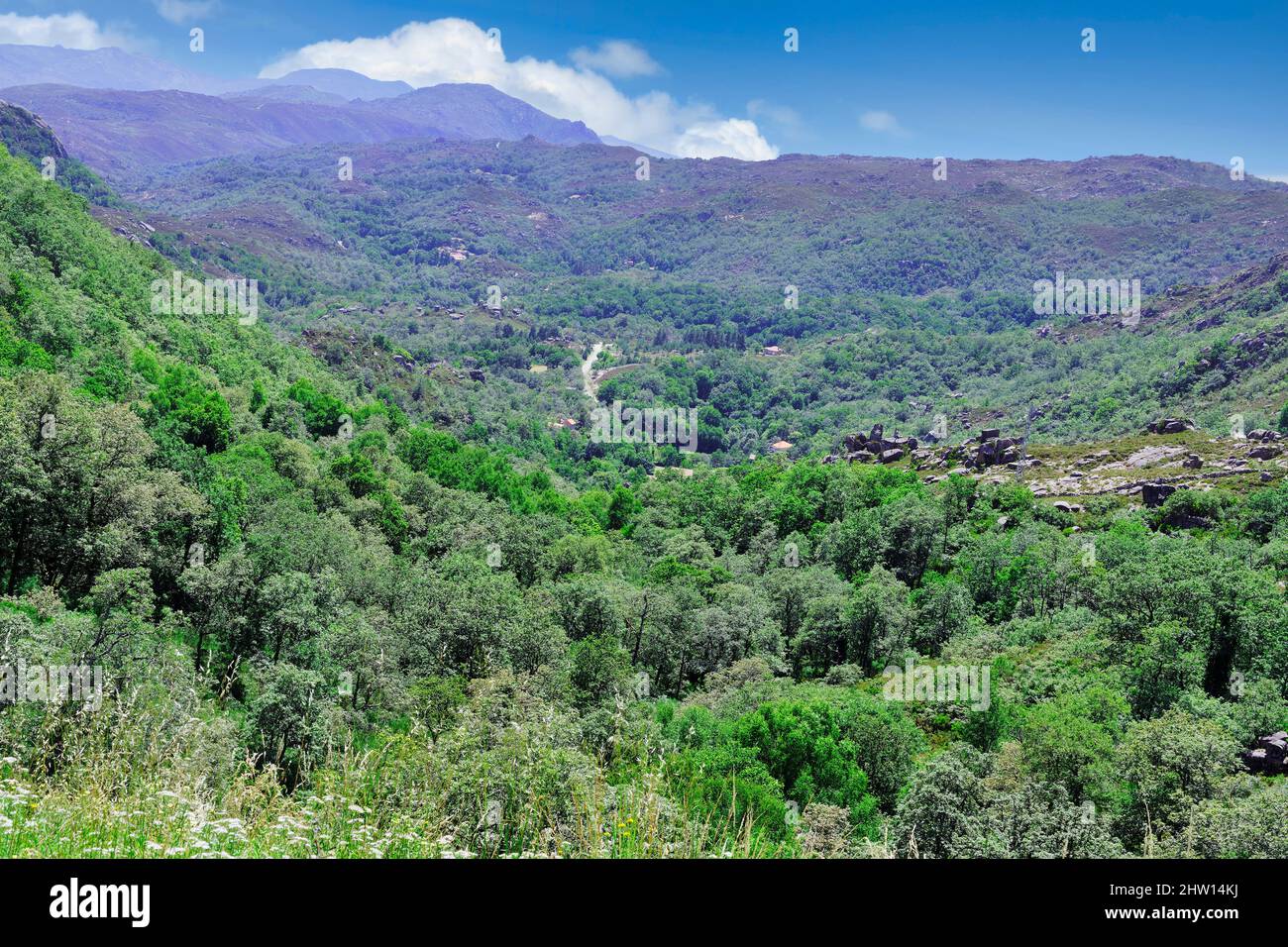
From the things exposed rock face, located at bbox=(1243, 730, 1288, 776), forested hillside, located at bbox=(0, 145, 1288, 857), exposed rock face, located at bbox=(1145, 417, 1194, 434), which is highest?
exposed rock face, located at bbox=(1145, 417, 1194, 434)

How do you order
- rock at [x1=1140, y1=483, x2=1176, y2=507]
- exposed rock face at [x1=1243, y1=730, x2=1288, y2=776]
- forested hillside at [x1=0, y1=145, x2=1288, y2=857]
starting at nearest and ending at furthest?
1. forested hillside at [x1=0, y1=145, x2=1288, y2=857]
2. exposed rock face at [x1=1243, y1=730, x2=1288, y2=776]
3. rock at [x1=1140, y1=483, x2=1176, y2=507]

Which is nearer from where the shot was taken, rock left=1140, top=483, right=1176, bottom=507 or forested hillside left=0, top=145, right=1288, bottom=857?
forested hillside left=0, top=145, right=1288, bottom=857

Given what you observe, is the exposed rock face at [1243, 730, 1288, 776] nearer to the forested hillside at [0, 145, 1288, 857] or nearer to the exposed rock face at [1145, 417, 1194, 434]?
the forested hillside at [0, 145, 1288, 857]

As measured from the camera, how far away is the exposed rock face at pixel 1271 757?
25703mm

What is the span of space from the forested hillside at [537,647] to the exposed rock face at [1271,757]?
0.81 metres

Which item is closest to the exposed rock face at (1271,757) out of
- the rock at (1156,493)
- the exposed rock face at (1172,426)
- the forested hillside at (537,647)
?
the forested hillside at (537,647)

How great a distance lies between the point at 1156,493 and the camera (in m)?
65.9

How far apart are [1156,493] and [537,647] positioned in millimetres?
56064

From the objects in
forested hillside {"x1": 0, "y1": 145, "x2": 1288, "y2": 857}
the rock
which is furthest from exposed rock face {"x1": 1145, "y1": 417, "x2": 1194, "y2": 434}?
the rock

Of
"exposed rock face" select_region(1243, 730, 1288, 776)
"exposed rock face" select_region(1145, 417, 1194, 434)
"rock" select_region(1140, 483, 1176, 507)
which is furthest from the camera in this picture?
"exposed rock face" select_region(1145, 417, 1194, 434)

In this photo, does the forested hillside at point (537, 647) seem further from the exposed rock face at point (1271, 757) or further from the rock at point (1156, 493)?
the rock at point (1156, 493)

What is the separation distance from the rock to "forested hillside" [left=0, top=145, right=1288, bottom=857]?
11.9 ft

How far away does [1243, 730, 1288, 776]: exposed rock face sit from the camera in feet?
84.3
